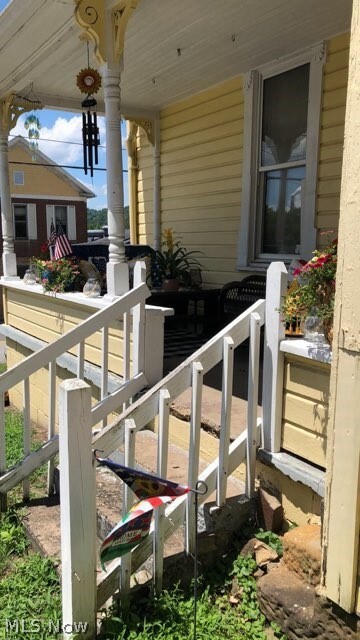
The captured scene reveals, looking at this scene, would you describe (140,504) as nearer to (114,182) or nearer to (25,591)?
(25,591)

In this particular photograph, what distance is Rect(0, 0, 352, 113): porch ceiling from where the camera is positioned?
3.95 metres

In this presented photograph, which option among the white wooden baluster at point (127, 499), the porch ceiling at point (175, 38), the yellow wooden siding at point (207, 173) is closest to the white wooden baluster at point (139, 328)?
the white wooden baluster at point (127, 499)

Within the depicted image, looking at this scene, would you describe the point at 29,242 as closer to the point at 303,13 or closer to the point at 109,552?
the point at 303,13

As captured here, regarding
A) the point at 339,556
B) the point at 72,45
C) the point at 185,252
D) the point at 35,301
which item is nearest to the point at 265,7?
the point at 72,45

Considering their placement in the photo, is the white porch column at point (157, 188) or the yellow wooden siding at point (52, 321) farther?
the white porch column at point (157, 188)

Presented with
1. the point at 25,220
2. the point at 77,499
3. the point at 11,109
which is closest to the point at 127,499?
the point at 77,499

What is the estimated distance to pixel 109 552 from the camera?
1890mm

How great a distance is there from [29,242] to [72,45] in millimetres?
24533

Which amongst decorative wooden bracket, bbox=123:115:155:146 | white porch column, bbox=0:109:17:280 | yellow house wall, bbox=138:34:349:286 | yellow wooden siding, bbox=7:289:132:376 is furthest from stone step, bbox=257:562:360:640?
decorative wooden bracket, bbox=123:115:155:146

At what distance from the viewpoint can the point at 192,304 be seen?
636cm

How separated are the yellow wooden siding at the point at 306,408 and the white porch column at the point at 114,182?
5.47ft

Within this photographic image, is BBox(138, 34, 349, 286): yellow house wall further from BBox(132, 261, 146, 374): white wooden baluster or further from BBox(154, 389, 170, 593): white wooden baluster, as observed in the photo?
BBox(154, 389, 170, 593): white wooden baluster

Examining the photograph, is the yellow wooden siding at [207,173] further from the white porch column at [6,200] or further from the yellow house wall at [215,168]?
the white porch column at [6,200]

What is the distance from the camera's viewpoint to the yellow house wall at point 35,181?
27141 mm
